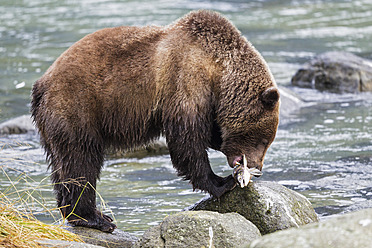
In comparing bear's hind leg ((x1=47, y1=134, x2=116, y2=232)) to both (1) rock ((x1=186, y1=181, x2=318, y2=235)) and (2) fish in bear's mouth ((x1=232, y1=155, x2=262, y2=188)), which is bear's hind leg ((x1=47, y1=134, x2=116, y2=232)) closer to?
(1) rock ((x1=186, y1=181, x2=318, y2=235))

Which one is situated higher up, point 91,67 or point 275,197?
point 91,67

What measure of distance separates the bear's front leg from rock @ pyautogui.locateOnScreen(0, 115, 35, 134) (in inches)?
228

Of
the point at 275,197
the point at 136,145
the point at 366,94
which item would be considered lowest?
the point at 366,94

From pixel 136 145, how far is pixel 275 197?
61.1 inches

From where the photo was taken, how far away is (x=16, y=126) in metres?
11.3

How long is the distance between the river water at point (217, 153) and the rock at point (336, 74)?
0.30 metres

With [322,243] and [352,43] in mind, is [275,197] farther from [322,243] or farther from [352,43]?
[352,43]

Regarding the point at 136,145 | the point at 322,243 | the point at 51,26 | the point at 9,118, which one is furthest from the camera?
the point at 51,26

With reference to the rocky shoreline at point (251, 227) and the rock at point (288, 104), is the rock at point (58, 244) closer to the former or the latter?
the rocky shoreline at point (251, 227)

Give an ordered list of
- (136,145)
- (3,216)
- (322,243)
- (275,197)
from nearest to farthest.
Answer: (322,243)
(3,216)
(275,197)
(136,145)

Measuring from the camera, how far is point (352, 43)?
17.0 m

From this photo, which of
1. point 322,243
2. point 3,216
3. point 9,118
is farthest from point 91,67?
point 9,118

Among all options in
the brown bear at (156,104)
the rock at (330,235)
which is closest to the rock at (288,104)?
the brown bear at (156,104)

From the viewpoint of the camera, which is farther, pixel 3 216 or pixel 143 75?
pixel 143 75
